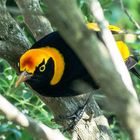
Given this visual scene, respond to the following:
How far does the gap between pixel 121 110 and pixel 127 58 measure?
1.84 meters

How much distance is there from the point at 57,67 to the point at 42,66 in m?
0.12

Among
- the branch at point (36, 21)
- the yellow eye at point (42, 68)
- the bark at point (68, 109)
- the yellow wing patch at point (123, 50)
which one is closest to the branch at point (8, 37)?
the bark at point (68, 109)

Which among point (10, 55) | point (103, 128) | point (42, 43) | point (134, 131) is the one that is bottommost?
point (103, 128)

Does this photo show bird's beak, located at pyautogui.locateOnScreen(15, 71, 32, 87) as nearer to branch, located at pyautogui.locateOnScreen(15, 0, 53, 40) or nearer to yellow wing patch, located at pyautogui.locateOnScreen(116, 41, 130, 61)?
branch, located at pyautogui.locateOnScreen(15, 0, 53, 40)

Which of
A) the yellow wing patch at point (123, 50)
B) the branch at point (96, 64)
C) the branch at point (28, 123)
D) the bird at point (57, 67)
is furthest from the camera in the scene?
the yellow wing patch at point (123, 50)

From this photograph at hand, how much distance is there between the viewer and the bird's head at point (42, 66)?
2.10 meters

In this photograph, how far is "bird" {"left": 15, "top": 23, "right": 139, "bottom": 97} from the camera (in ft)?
7.32

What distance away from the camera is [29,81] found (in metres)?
2.31

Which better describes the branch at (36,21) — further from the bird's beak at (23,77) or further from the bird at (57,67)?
the bird's beak at (23,77)

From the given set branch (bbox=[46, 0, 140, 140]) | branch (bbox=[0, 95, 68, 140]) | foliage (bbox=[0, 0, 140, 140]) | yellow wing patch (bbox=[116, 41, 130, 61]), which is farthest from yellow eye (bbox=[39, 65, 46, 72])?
branch (bbox=[46, 0, 140, 140])

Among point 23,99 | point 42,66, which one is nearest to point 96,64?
point 42,66

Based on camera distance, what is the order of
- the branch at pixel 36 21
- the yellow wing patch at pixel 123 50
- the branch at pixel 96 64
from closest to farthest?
the branch at pixel 96 64 < the branch at pixel 36 21 < the yellow wing patch at pixel 123 50

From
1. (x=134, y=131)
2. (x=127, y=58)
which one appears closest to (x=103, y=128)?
(x=127, y=58)

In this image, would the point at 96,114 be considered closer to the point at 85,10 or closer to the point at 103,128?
the point at 103,128
